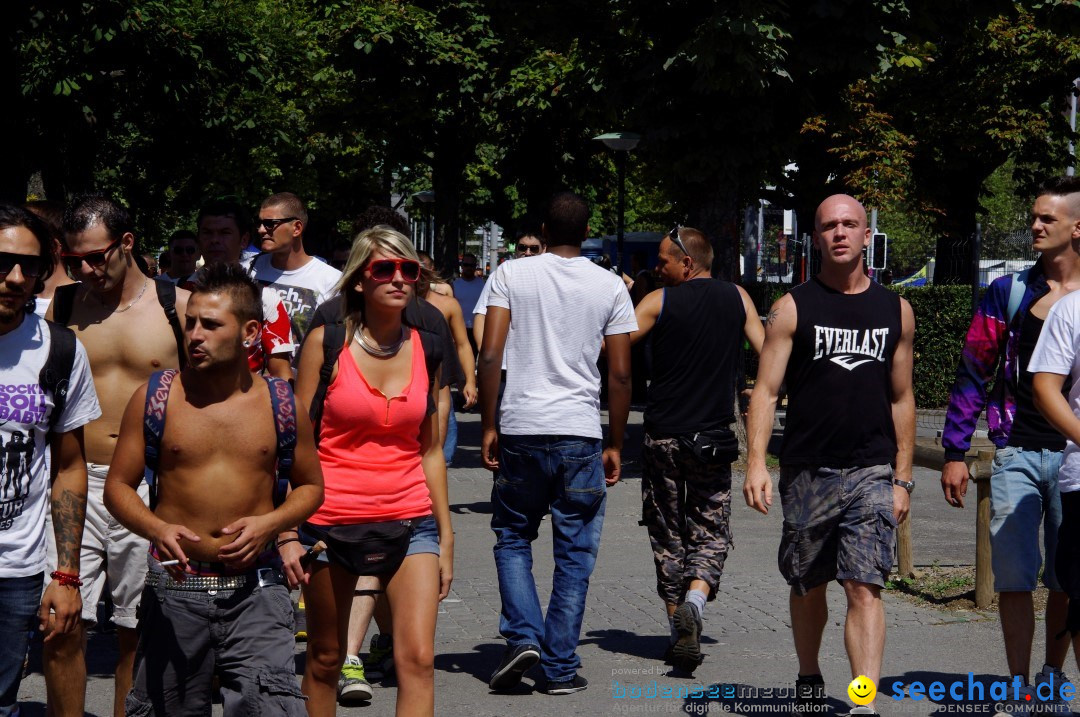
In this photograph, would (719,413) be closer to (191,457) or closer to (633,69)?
(191,457)

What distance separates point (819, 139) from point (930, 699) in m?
23.6

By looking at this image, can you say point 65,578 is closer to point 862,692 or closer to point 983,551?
Result: point 862,692

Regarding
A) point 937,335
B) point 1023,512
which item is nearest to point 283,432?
point 1023,512

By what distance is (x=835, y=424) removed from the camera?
5465 mm

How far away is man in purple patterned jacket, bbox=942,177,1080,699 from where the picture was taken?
219 inches

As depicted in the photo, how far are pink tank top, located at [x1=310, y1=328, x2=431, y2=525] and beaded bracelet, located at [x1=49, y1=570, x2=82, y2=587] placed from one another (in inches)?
32.6

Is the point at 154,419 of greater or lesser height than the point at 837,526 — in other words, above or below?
above

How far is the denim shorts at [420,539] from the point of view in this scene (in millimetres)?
4781

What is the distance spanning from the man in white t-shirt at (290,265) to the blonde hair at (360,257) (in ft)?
6.17

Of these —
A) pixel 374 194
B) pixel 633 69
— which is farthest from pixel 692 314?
pixel 374 194

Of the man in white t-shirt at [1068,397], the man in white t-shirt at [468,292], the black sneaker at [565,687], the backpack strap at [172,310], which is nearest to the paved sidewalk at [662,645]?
the black sneaker at [565,687]

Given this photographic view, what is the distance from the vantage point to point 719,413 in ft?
23.0

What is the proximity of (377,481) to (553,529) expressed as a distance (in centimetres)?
175

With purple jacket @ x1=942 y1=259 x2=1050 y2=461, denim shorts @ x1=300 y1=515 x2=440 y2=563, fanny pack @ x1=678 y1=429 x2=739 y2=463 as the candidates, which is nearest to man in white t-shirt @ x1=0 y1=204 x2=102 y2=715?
denim shorts @ x1=300 y1=515 x2=440 y2=563
